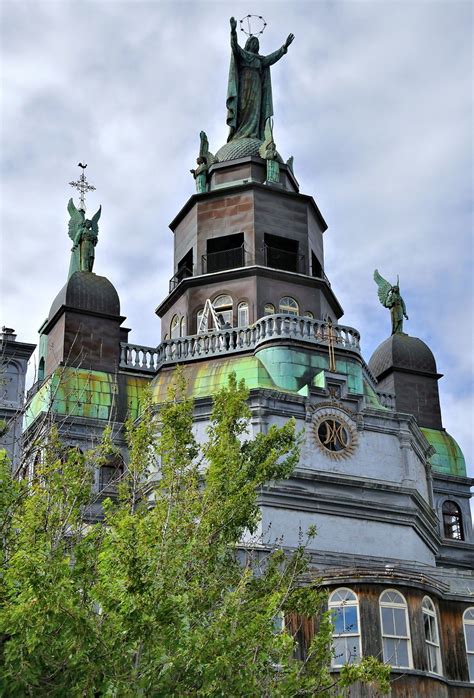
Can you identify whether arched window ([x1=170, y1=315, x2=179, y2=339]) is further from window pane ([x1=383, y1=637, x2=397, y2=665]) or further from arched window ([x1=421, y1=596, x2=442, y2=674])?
window pane ([x1=383, y1=637, x2=397, y2=665])

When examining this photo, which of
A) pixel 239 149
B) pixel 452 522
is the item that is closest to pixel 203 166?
pixel 239 149

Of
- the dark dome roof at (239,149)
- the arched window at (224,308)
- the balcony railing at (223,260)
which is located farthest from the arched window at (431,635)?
the dark dome roof at (239,149)

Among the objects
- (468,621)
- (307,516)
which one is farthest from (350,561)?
(468,621)

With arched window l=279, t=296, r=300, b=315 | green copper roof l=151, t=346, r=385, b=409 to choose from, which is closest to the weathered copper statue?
arched window l=279, t=296, r=300, b=315

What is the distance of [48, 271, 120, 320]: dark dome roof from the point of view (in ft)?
145

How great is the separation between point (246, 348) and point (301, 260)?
8323 millimetres

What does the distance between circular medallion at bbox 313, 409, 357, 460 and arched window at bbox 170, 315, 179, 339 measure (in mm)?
10874

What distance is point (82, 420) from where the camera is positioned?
40.8m

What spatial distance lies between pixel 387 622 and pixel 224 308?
746 inches

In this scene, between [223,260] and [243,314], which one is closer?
[243,314]

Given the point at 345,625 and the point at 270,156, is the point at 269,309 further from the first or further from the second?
the point at 345,625

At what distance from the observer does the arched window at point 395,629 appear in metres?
30.5

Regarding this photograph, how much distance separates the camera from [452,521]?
47344 millimetres

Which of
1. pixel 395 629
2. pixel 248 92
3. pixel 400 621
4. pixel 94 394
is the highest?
pixel 248 92
